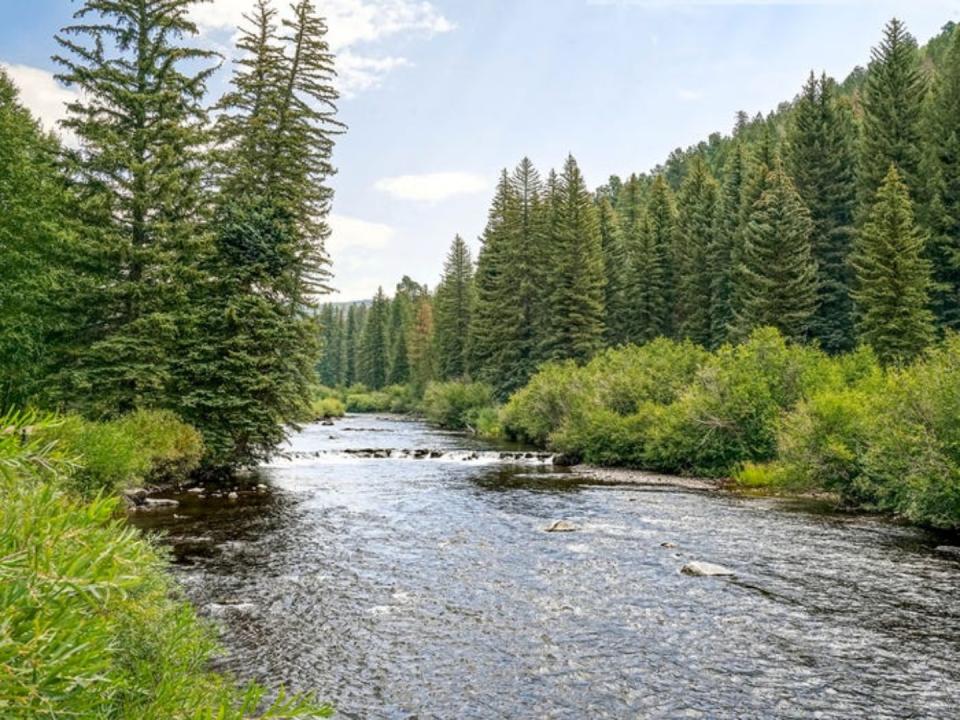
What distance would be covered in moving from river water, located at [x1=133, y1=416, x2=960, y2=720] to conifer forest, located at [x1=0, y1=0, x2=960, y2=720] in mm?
71

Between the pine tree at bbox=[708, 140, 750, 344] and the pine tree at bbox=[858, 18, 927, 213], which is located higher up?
the pine tree at bbox=[858, 18, 927, 213]

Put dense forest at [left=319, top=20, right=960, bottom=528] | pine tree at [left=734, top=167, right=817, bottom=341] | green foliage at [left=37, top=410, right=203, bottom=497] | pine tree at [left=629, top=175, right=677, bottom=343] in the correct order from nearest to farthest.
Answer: green foliage at [left=37, top=410, right=203, bottom=497] → dense forest at [left=319, top=20, right=960, bottom=528] → pine tree at [left=734, top=167, right=817, bottom=341] → pine tree at [left=629, top=175, right=677, bottom=343]

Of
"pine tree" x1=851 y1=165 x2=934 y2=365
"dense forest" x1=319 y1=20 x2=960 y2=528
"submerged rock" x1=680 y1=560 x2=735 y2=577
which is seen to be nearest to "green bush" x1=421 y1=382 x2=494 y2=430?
"dense forest" x1=319 y1=20 x2=960 y2=528

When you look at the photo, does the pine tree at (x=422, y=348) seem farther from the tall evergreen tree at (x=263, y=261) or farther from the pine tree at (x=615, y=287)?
the tall evergreen tree at (x=263, y=261)

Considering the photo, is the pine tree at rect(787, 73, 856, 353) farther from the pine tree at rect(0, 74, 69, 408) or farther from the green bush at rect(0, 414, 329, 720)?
the green bush at rect(0, 414, 329, 720)

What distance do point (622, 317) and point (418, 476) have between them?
41.2 m

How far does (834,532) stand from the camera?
49.5 feet

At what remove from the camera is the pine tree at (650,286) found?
58625mm

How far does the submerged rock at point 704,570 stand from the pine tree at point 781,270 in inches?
1317

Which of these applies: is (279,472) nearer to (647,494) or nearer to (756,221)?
(647,494)

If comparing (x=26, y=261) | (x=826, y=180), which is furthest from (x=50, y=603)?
(x=826, y=180)

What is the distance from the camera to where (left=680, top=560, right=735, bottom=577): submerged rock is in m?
11.9

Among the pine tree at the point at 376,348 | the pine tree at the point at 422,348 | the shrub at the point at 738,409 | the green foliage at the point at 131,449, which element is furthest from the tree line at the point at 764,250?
the green foliage at the point at 131,449

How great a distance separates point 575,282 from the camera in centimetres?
5484
